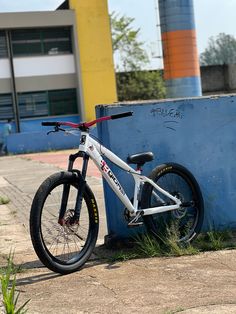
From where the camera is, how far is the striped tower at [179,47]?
3300cm

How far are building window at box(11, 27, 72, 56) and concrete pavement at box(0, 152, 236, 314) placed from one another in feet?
97.2

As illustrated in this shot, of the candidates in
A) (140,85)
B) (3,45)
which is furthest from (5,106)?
(140,85)

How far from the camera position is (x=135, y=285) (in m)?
4.68

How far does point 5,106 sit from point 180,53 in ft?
36.9

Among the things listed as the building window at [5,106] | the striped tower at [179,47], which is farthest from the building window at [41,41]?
the striped tower at [179,47]

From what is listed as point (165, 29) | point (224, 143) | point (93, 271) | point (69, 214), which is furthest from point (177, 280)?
point (165, 29)

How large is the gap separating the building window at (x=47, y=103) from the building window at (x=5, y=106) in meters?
0.62

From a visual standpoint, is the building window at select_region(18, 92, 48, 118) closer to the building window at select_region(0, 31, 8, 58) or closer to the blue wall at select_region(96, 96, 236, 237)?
the building window at select_region(0, 31, 8, 58)

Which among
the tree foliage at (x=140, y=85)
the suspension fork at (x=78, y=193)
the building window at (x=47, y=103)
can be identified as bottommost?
the suspension fork at (x=78, y=193)

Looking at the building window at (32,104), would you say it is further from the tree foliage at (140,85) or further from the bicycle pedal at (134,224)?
the bicycle pedal at (134,224)

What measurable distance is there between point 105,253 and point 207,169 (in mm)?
1555

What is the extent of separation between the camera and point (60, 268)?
5.08m

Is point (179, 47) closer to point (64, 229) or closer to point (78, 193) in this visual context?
point (78, 193)

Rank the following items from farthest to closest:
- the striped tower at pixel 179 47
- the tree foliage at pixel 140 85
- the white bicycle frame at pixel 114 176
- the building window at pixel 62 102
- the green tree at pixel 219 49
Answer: the green tree at pixel 219 49, the tree foliage at pixel 140 85, the building window at pixel 62 102, the striped tower at pixel 179 47, the white bicycle frame at pixel 114 176
